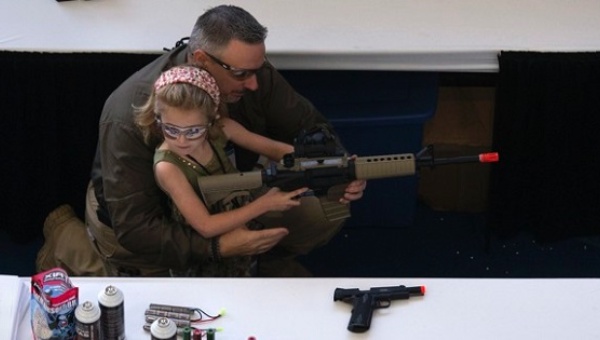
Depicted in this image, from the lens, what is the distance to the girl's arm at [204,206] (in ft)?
7.07

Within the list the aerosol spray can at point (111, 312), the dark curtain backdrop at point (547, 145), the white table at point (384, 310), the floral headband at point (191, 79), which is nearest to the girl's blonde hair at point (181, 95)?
the floral headband at point (191, 79)

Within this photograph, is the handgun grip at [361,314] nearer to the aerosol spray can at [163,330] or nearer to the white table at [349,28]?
the aerosol spray can at [163,330]

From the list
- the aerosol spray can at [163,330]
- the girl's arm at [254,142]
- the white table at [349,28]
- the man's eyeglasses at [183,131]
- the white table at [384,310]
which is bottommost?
the white table at [384,310]

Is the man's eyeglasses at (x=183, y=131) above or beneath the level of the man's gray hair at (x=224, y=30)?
beneath

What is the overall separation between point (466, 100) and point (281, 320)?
4.58 ft

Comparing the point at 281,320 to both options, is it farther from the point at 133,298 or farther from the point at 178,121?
the point at 178,121

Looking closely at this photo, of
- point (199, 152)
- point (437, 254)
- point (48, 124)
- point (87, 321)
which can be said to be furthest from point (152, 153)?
point (437, 254)

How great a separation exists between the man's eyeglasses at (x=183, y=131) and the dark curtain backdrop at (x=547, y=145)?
0.89 meters

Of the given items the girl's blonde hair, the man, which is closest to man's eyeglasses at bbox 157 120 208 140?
the girl's blonde hair

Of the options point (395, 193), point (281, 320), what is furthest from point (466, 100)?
point (281, 320)

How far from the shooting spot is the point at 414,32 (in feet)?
8.69

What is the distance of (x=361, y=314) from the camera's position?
1801 millimetres

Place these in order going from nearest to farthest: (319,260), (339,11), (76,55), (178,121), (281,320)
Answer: (281,320)
(178,121)
(76,55)
(339,11)
(319,260)

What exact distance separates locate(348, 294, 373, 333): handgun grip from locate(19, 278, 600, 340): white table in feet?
0.04
